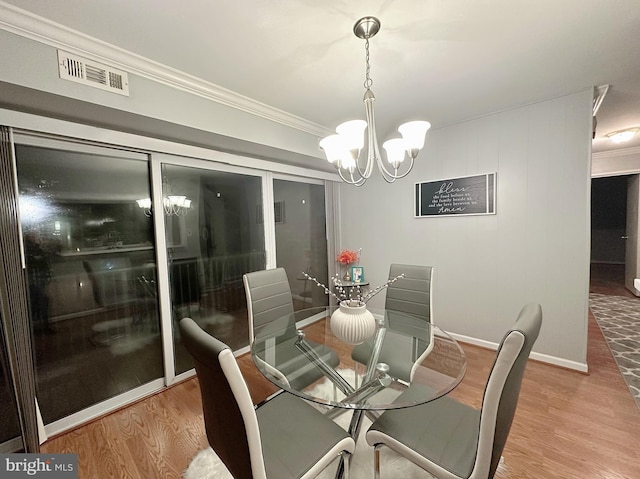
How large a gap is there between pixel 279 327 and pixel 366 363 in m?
0.74

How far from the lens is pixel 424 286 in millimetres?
2279

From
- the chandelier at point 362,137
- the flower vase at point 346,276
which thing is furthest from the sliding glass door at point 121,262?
the chandelier at point 362,137

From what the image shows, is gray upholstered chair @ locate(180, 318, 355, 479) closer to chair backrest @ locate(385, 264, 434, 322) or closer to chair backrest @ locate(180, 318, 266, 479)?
chair backrest @ locate(180, 318, 266, 479)

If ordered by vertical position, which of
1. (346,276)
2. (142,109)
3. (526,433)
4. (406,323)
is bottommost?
(526,433)

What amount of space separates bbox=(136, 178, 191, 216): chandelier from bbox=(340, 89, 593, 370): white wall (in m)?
2.43

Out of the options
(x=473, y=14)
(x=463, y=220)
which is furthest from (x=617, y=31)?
(x=463, y=220)

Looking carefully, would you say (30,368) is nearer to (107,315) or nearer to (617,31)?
(107,315)

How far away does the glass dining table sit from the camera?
1331 millimetres

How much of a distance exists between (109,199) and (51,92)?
2.52 ft

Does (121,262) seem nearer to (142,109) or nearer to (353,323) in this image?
(142,109)

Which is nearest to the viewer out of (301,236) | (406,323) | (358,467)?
(358,467)

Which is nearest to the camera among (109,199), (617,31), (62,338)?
(617,31)

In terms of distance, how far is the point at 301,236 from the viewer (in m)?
3.70

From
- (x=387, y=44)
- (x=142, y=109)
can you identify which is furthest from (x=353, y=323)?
(x=142, y=109)
